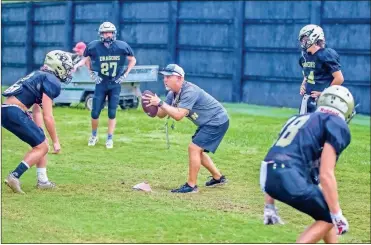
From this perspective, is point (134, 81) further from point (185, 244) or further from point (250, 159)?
point (185, 244)

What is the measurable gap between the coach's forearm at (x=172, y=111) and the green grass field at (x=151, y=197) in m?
0.98

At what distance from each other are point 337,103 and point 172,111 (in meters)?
3.42

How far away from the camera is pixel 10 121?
10.0m

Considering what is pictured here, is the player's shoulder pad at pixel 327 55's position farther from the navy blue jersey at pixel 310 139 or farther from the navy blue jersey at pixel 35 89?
the navy blue jersey at pixel 310 139

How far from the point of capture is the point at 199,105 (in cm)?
1054

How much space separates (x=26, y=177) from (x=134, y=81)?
30.3ft

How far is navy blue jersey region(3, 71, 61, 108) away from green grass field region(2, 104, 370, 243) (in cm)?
115

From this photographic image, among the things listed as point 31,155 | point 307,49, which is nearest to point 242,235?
point 31,155

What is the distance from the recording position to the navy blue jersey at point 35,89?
33.1ft

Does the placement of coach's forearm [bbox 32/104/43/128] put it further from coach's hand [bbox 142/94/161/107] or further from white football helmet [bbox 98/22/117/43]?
white football helmet [bbox 98/22/117/43]

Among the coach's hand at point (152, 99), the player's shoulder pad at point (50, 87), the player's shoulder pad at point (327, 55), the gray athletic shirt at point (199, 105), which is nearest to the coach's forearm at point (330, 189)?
the coach's hand at point (152, 99)

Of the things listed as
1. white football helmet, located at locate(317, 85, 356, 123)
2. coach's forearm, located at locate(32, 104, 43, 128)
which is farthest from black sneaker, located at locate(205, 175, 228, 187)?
white football helmet, located at locate(317, 85, 356, 123)

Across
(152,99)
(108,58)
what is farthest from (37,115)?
(108,58)

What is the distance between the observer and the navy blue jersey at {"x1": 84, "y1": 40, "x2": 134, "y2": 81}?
14.4 meters
